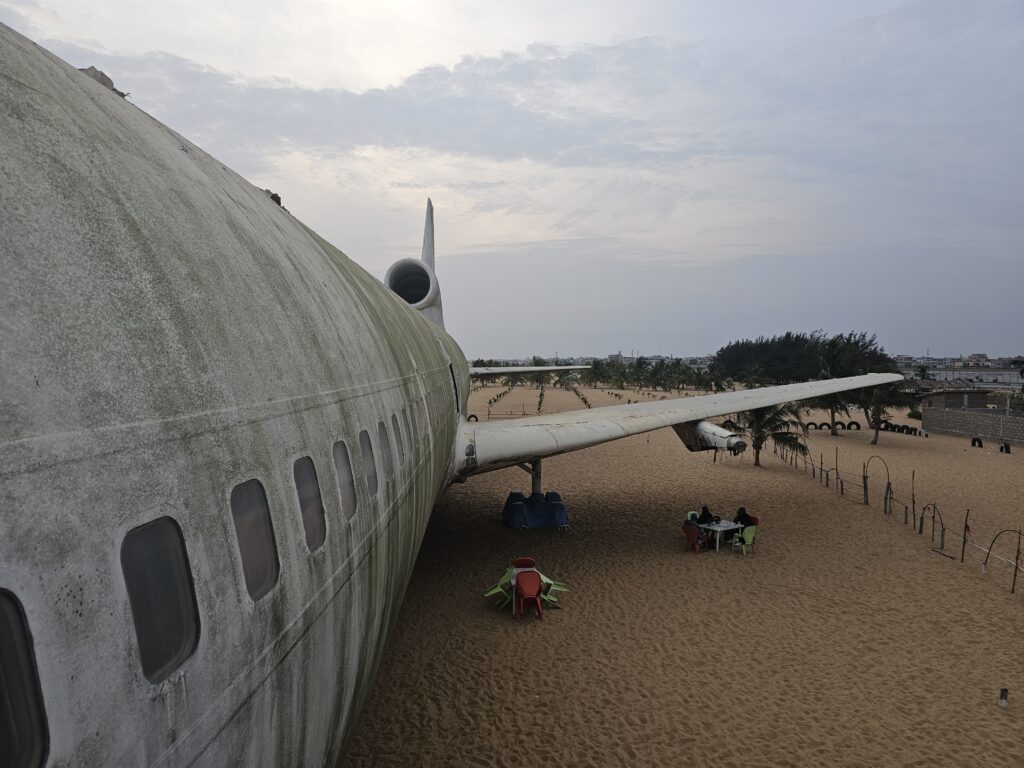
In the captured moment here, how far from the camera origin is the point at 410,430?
5359mm

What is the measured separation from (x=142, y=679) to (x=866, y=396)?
34297mm

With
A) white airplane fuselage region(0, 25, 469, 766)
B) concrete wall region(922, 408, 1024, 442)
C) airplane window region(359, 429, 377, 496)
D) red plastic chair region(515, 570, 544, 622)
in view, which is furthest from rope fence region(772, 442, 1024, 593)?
white airplane fuselage region(0, 25, 469, 766)

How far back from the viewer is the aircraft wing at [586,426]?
11.6 m

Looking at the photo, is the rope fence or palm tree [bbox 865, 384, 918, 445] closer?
the rope fence

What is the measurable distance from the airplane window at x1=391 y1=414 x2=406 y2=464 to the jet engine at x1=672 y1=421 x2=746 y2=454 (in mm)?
10015

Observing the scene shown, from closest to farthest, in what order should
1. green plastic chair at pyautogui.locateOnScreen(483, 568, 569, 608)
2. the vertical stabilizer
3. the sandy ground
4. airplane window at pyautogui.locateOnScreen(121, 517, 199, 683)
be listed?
airplane window at pyautogui.locateOnScreen(121, 517, 199, 683) < the sandy ground < green plastic chair at pyautogui.locateOnScreen(483, 568, 569, 608) < the vertical stabilizer

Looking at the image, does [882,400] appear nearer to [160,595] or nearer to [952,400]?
[952,400]

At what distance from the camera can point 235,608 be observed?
1799 mm

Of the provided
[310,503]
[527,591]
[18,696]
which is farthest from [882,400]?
[18,696]

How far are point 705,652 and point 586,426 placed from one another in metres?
5.91

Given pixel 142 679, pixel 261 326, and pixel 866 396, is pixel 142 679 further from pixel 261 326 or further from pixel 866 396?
pixel 866 396

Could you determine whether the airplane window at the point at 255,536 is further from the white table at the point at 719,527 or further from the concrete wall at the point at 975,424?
the concrete wall at the point at 975,424

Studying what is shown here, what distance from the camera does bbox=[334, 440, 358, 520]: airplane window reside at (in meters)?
2.95

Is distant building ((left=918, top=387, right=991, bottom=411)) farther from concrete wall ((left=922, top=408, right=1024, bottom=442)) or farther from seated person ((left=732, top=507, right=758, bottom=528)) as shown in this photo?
seated person ((left=732, top=507, right=758, bottom=528))
